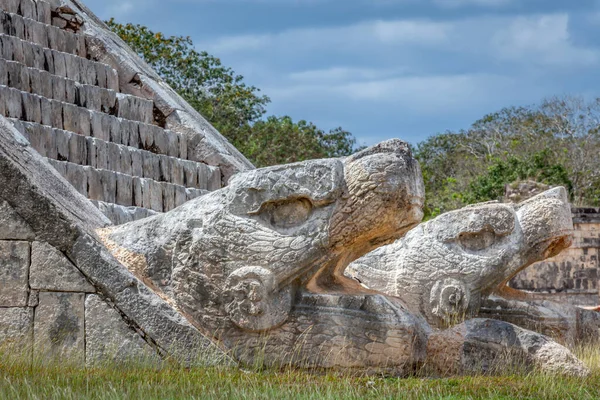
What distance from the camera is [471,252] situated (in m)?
8.12

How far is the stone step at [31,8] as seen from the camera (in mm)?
10953

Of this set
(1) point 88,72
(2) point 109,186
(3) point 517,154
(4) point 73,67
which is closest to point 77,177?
(2) point 109,186

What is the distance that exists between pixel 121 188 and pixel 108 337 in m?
3.25

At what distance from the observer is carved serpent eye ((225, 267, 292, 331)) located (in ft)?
19.9

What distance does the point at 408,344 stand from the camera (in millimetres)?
6199

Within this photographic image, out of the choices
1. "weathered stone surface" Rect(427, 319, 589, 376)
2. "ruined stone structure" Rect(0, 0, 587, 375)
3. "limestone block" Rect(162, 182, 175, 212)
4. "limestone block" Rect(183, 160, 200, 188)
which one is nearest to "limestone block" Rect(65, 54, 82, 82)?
"limestone block" Rect(183, 160, 200, 188)

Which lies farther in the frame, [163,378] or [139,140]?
[139,140]

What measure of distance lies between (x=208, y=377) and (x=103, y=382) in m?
0.61

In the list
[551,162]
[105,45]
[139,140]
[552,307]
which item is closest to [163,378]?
[552,307]

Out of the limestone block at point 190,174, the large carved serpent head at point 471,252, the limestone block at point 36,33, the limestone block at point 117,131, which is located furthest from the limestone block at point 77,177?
the large carved serpent head at point 471,252

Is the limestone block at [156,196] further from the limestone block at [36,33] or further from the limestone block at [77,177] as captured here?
the limestone block at [36,33]

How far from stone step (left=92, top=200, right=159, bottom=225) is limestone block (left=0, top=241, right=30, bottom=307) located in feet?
7.72

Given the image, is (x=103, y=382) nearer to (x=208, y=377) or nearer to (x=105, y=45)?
(x=208, y=377)

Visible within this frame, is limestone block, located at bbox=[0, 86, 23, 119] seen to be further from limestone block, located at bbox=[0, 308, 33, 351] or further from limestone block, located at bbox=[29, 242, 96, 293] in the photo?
limestone block, located at bbox=[0, 308, 33, 351]
